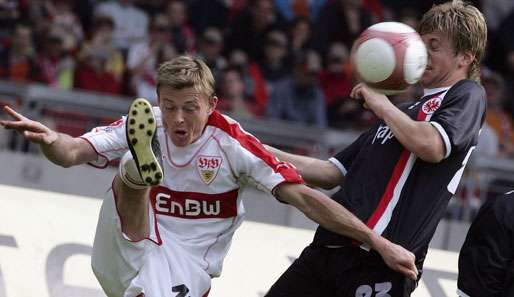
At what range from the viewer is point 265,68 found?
39.7ft

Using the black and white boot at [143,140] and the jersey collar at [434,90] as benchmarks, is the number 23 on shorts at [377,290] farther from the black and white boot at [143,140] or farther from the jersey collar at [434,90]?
the black and white boot at [143,140]

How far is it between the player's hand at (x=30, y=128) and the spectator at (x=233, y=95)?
609 centimetres

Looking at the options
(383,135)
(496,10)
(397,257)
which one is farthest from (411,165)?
(496,10)

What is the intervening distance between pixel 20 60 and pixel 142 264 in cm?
622

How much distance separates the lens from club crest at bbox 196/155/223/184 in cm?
552

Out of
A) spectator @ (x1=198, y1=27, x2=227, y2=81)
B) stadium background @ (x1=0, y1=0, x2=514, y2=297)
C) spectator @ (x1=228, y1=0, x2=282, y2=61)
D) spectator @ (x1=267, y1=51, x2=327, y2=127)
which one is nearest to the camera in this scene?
stadium background @ (x1=0, y1=0, x2=514, y2=297)

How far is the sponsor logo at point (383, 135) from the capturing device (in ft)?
17.8

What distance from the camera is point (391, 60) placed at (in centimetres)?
521

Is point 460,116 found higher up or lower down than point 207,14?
higher up

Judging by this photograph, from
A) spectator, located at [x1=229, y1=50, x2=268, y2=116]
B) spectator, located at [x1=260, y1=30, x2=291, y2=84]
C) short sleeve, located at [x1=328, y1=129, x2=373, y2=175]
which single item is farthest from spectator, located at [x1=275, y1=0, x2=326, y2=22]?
short sleeve, located at [x1=328, y1=129, x2=373, y2=175]

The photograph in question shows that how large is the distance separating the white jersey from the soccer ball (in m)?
0.62

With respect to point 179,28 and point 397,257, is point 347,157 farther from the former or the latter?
point 179,28

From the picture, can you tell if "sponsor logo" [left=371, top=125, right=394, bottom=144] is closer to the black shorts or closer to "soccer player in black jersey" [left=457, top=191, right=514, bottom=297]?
the black shorts

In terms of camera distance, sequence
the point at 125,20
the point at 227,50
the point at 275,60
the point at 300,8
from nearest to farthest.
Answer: the point at 275,60
the point at 125,20
the point at 227,50
the point at 300,8
